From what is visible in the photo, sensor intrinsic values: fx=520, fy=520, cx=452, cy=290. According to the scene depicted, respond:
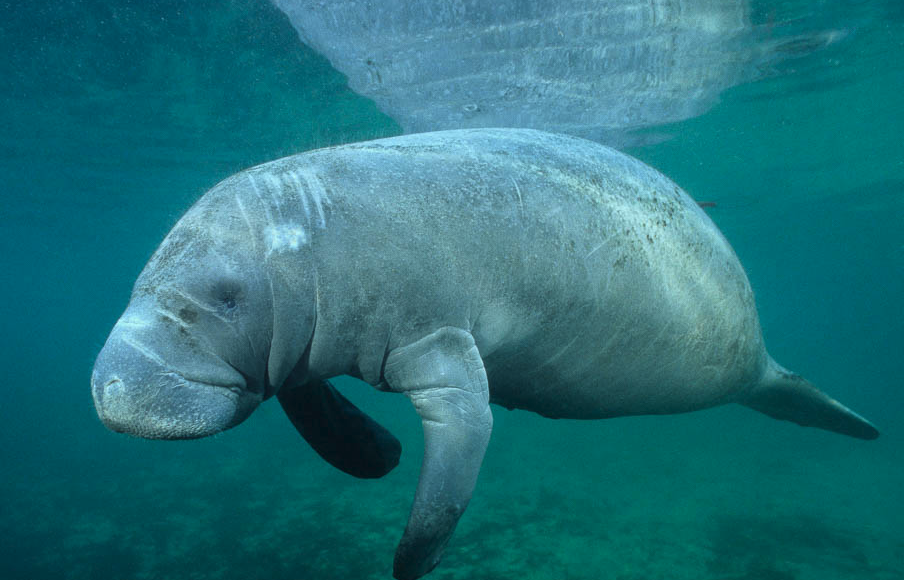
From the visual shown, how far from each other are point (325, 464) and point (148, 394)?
1231 cm

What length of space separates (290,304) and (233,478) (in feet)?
39.2

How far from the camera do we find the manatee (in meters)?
1.61

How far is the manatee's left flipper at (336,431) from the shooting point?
2.58m

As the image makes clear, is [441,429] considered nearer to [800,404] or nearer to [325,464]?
[800,404]

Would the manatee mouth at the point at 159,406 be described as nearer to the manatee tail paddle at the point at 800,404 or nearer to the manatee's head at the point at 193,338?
the manatee's head at the point at 193,338

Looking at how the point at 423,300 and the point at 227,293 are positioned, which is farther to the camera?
the point at 423,300

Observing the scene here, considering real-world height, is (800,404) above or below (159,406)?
below

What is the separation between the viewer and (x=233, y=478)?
12.0 meters

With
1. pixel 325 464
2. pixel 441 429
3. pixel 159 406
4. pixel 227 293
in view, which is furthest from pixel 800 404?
pixel 325 464

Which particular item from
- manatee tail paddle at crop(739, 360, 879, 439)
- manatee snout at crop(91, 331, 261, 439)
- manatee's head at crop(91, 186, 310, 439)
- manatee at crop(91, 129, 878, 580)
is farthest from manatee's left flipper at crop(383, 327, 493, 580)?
manatee tail paddle at crop(739, 360, 879, 439)

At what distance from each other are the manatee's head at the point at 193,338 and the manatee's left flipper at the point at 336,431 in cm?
74

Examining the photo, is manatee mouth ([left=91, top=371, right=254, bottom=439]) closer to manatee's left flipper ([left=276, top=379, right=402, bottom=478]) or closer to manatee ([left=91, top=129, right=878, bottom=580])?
manatee ([left=91, top=129, right=878, bottom=580])

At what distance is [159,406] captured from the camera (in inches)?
57.3

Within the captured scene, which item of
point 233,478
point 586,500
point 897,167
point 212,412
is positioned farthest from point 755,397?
point 897,167
